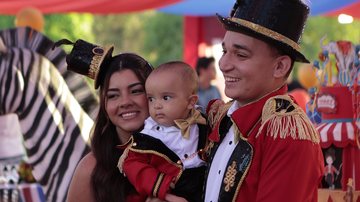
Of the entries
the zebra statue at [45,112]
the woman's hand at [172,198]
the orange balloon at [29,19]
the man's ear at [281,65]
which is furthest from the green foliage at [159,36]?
the man's ear at [281,65]

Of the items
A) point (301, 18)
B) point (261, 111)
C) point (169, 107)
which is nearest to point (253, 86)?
point (261, 111)

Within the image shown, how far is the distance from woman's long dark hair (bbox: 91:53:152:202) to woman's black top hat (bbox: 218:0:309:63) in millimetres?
777

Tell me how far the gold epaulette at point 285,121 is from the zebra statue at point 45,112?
1940 mm

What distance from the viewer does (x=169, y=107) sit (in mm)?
2863

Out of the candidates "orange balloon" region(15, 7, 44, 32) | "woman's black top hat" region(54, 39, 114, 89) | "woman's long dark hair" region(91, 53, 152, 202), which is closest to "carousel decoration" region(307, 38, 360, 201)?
"woman's long dark hair" region(91, 53, 152, 202)

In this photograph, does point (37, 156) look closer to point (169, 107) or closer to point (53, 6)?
point (169, 107)

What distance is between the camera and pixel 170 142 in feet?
9.44

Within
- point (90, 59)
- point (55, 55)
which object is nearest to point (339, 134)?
point (90, 59)

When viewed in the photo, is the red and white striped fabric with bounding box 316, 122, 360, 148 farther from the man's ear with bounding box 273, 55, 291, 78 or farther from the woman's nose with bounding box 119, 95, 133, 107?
the man's ear with bounding box 273, 55, 291, 78

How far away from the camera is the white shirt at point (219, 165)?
2.49m

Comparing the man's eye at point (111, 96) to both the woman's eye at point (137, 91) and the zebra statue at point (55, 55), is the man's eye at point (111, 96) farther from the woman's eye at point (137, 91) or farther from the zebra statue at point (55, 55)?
the zebra statue at point (55, 55)

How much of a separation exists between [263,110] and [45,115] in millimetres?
2351

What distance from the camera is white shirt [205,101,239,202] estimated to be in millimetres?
2488

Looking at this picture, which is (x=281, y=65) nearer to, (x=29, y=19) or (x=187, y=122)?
(x=187, y=122)
